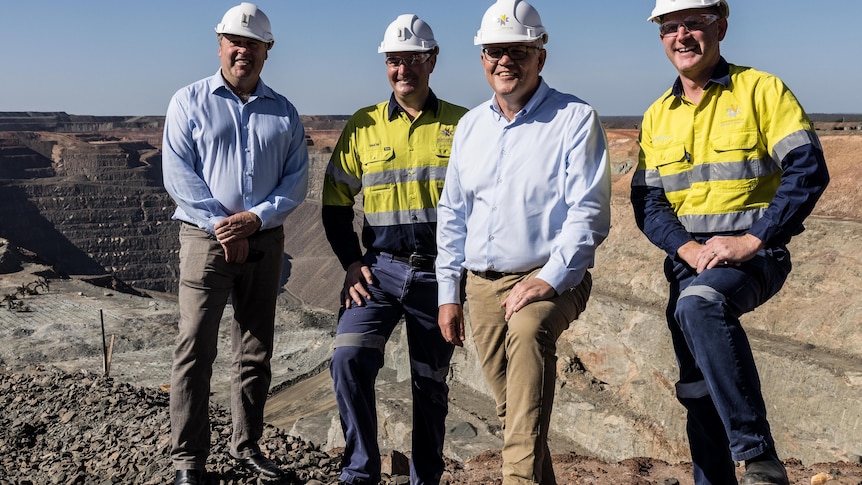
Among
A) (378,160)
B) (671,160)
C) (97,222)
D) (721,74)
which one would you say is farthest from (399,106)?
(97,222)

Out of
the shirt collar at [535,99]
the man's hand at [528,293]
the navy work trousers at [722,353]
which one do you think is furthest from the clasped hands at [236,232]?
the navy work trousers at [722,353]

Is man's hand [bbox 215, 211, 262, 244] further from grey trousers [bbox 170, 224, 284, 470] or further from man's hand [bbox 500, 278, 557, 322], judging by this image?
man's hand [bbox 500, 278, 557, 322]

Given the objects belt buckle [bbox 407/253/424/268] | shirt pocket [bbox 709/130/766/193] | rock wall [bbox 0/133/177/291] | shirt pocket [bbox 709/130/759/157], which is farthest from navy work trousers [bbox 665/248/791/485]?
rock wall [bbox 0/133/177/291]

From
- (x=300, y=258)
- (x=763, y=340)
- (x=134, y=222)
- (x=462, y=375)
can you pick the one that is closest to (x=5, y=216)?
(x=134, y=222)

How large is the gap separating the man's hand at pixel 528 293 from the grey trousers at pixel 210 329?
61.9 inches

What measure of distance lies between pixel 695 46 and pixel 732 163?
1.61 ft

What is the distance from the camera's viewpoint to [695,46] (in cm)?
331

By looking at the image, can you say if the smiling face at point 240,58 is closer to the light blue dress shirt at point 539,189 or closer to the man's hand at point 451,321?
the light blue dress shirt at point 539,189

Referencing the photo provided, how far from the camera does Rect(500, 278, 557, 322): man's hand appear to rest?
3088mm

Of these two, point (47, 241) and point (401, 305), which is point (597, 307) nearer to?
point (401, 305)

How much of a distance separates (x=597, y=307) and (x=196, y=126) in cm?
591

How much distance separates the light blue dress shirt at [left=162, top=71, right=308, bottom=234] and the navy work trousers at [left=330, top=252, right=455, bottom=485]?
2.24 feet

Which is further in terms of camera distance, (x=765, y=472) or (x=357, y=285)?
(x=357, y=285)

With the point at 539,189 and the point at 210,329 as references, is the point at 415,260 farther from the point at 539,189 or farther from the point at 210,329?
the point at 210,329
